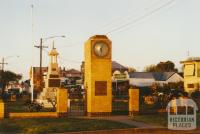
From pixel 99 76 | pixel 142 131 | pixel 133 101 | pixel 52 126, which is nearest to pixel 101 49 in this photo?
pixel 99 76

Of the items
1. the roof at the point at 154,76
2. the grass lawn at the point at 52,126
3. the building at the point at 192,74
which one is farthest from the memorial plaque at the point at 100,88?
the roof at the point at 154,76

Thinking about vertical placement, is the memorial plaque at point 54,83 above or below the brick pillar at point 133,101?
above

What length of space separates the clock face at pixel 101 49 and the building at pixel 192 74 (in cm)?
2930

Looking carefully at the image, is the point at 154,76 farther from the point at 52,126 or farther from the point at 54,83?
the point at 52,126

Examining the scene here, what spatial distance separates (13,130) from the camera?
884 inches

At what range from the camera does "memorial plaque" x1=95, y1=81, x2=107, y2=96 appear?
28.3 m

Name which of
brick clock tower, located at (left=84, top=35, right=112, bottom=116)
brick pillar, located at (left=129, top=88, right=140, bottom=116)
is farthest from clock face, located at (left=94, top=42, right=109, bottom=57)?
brick pillar, located at (left=129, top=88, right=140, bottom=116)

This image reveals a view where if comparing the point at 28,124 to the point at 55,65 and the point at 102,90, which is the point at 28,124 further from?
the point at 55,65

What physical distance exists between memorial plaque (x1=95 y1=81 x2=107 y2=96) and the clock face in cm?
180

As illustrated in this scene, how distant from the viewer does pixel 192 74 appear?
5672 cm

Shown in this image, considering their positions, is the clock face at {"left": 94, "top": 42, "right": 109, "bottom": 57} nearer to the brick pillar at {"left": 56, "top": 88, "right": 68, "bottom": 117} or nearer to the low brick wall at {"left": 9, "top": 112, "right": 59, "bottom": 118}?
the brick pillar at {"left": 56, "top": 88, "right": 68, "bottom": 117}

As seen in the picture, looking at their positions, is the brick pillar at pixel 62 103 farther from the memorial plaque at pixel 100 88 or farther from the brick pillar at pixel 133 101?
the brick pillar at pixel 133 101

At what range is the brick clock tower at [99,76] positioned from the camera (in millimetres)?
28141

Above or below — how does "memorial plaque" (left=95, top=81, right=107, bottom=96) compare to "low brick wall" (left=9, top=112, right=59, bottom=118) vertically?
above
